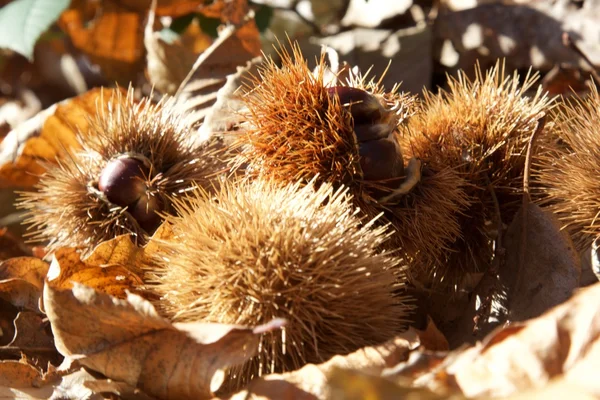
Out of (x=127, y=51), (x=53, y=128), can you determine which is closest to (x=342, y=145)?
(x=53, y=128)

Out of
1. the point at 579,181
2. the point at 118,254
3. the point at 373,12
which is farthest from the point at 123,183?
the point at 373,12

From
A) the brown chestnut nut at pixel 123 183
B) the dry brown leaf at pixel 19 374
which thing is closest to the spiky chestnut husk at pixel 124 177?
the brown chestnut nut at pixel 123 183

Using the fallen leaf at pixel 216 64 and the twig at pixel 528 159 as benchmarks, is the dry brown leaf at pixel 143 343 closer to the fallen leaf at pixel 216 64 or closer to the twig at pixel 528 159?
the twig at pixel 528 159

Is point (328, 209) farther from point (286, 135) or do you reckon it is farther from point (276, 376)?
Result: point (276, 376)

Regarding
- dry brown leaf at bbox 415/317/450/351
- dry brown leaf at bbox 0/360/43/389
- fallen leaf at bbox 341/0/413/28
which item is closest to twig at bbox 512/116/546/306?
dry brown leaf at bbox 415/317/450/351

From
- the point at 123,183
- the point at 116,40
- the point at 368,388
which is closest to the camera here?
the point at 368,388

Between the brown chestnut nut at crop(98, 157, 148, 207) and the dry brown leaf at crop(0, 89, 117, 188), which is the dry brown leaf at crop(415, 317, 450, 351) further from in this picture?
the dry brown leaf at crop(0, 89, 117, 188)

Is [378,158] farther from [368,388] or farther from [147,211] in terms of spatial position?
[368,388]
